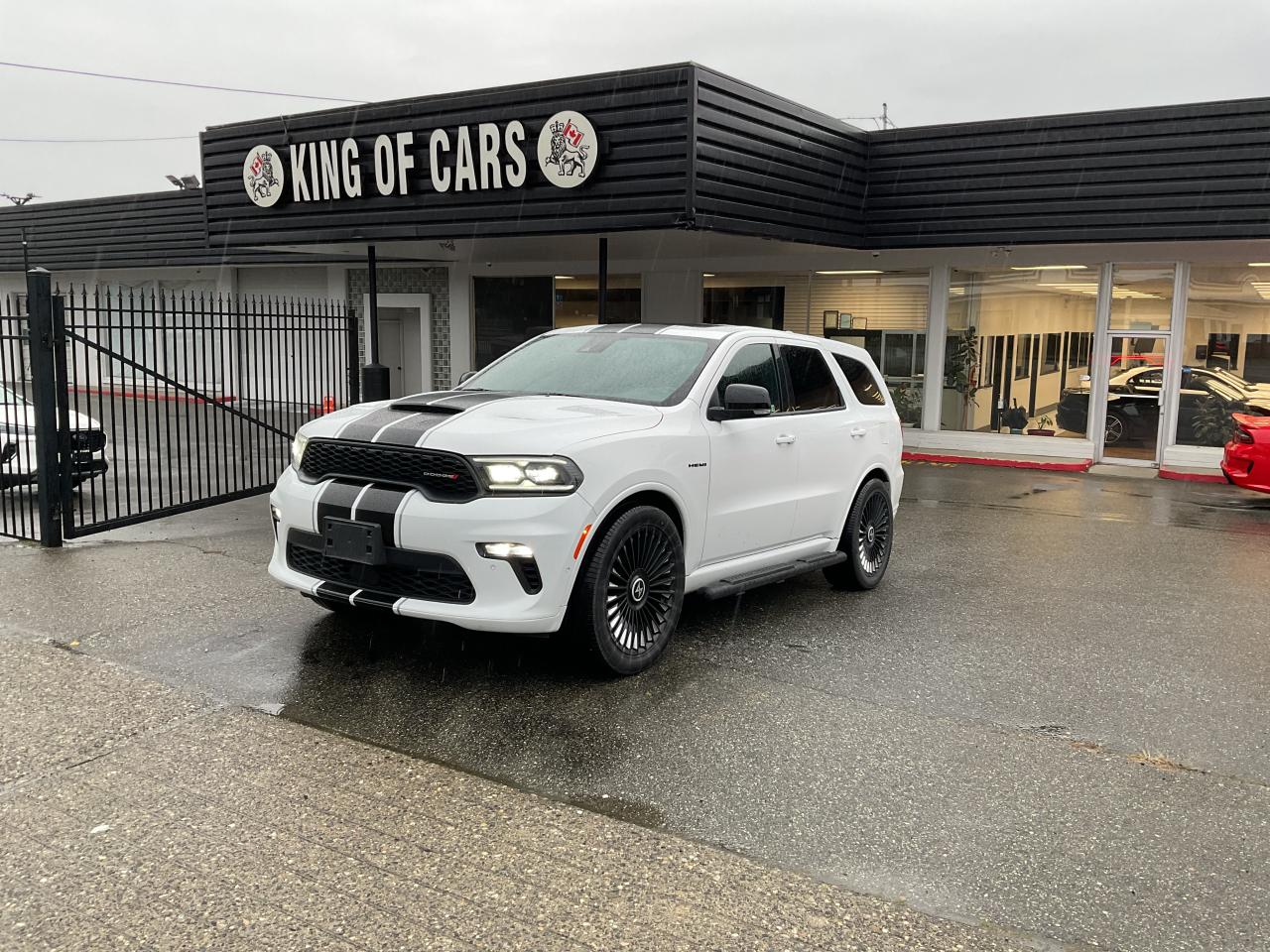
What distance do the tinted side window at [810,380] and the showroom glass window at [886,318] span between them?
10.3 m

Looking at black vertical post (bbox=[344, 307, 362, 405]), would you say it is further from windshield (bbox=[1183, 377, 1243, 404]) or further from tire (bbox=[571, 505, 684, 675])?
windshield (bbox=[1183, 377, 1243, 404])

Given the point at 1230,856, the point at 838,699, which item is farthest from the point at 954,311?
the point at 1230,856

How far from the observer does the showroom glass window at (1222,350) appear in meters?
14.8

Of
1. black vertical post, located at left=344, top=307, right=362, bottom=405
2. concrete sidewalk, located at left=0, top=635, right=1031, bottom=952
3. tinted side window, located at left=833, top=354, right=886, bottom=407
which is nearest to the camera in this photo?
concrete sidewalk, located at left=0, top=635, right=1031, bottom=952

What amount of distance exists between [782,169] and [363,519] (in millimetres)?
9877

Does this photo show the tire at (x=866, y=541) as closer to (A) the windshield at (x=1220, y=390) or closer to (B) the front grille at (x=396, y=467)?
(B) the front grille at (x=396, y=467)

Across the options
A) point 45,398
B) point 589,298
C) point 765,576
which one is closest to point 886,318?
point 589,298

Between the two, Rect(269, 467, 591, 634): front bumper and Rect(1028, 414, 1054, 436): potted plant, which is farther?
Rect(1028, 414, 1054, 436): potted plant

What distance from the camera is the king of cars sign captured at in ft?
41.7

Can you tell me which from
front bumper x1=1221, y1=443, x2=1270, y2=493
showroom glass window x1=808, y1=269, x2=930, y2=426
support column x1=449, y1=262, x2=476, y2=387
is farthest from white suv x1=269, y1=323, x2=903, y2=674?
support column x1=449, y1=262, x2=476, y2=387

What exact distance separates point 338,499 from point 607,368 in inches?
75.2

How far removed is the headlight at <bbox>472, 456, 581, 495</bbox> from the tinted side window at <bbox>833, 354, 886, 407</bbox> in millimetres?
3241

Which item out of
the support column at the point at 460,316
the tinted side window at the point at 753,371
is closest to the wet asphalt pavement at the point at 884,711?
the tinted side window at the point at 753,371

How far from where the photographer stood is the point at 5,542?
28.7ft
